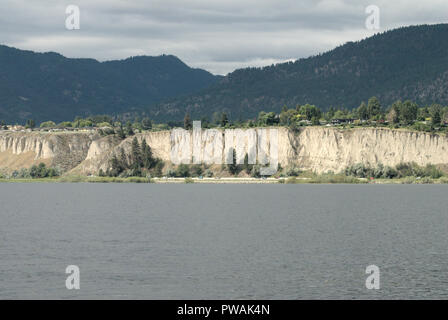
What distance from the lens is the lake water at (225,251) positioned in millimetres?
47031

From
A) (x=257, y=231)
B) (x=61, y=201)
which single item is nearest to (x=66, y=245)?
(x=257, y=231)

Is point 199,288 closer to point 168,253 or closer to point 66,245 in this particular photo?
point 168,253

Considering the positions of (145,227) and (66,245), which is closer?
(66,245)

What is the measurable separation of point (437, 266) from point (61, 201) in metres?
91.6

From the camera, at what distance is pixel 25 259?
5809 cm

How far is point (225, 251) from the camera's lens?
207 ft

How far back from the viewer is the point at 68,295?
45344mm

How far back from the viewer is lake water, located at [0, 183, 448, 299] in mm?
47031

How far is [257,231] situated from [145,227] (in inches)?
535

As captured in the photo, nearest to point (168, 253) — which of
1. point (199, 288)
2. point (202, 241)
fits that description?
point (202, 241)

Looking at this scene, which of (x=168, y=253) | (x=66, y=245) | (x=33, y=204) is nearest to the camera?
(x=168, y=253)
